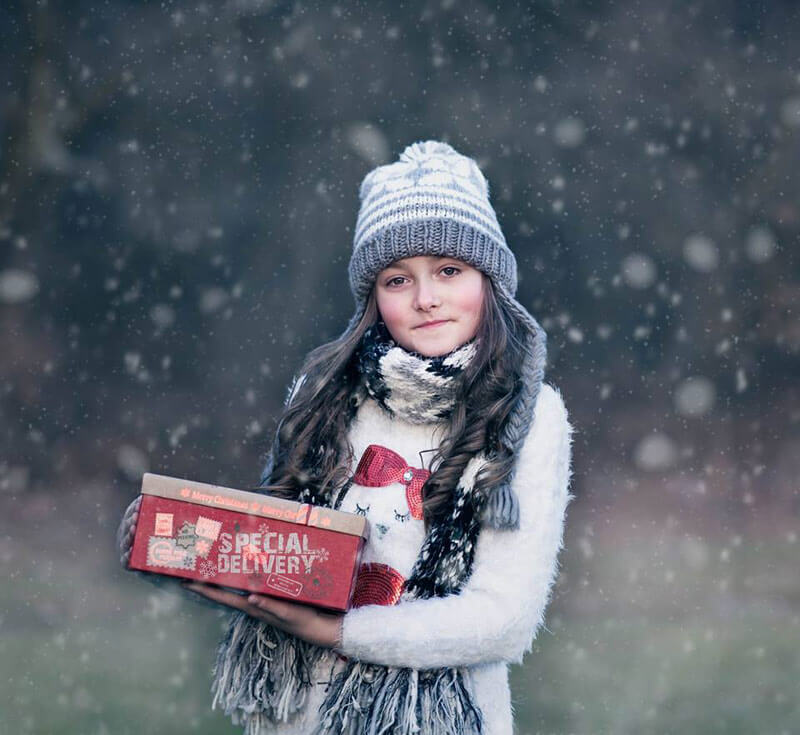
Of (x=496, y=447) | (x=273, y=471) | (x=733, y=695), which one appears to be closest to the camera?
(x=496, y=447)

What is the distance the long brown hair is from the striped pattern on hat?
0.18 feet

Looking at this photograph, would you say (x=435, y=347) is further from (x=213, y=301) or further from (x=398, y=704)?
(x=213, y=301)

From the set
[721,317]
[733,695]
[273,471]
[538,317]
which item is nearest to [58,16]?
[538,317]

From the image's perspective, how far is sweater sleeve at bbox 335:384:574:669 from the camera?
Answer: 154cm

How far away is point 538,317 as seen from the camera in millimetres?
3061

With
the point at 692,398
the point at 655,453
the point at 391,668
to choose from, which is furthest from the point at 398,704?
the point at 692,398

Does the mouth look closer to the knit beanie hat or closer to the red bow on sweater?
the knit beanie hat

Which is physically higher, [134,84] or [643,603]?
[134,84]

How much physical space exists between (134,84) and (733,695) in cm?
248

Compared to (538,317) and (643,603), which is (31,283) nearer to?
(538,317)

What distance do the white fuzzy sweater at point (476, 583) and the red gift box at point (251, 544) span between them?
13 cm

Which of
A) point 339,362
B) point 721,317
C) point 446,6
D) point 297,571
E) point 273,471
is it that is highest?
point 446,6

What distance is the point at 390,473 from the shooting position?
5.76 feet

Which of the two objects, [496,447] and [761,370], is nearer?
[496,447]
